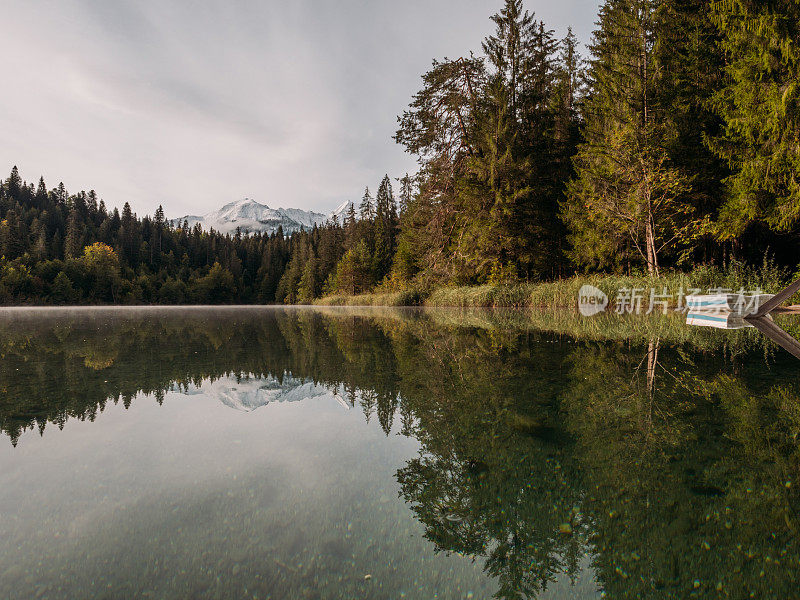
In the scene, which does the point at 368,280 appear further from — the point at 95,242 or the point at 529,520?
the point at 95,242

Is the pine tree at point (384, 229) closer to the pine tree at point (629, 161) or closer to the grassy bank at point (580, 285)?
the grassy bank at point (580, 285)

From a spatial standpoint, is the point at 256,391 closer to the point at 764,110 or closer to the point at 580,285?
the point at 580,285

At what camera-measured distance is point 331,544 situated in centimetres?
149

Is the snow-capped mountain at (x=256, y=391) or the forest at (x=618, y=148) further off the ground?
the forest at (x=618, y=148)

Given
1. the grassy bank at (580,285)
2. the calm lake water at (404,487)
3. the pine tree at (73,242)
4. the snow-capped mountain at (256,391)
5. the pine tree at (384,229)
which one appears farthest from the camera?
the pine tree at (73,242)

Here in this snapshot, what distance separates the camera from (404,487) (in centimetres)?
199

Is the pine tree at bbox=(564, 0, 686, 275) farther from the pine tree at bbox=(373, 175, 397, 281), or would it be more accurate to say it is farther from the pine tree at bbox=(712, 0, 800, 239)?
the pine tree at bbox=(373, 175, 397, 281)

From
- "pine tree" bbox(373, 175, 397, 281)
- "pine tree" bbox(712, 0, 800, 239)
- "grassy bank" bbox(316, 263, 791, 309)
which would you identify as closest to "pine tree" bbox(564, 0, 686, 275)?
"grassy bank" bbox(316, 263, 791, 309)

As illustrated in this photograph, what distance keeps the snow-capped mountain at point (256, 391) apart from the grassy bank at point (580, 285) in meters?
12.2

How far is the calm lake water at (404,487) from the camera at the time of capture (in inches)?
51.5

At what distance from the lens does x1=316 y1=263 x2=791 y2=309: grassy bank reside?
1158 cm

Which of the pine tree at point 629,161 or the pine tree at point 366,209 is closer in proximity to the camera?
the pine tree at point 629,161

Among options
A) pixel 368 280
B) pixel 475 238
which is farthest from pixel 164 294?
pixel 475 238

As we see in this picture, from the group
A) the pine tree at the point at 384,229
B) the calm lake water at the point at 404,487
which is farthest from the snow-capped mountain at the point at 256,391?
the pine tree at the point at 384,229
